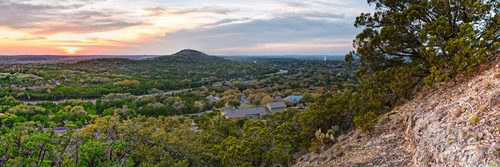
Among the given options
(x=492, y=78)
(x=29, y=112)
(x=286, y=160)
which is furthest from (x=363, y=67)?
(x=29, y=112)

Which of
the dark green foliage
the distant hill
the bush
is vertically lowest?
the distant hill

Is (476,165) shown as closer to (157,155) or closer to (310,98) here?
(157,155)

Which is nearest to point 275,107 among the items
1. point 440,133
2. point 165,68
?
point 440,133

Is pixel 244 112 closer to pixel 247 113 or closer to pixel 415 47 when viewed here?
pixel 247 113

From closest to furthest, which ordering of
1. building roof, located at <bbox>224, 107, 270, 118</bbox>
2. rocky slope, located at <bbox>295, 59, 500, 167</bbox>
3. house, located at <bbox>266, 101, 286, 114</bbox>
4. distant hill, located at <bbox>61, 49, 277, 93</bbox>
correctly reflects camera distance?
1. rocky slope, located at <bbox>295, 59, 500, 167</bbox>
2. building roof, located at <bbox>224, 107, 270, 118</bbox>
3. house, located at <bbox>266, 101, 286, 114</bbox>
4. distant hill, located at <bbox>61, 49, 277, 93</bbox>

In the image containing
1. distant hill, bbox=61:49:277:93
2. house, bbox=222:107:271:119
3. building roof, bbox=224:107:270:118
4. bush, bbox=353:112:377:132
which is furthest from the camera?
distant hill, bbox=61:49:277:93

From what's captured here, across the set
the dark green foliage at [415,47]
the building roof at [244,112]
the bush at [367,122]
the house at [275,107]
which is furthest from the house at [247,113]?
the bush at [367,122]

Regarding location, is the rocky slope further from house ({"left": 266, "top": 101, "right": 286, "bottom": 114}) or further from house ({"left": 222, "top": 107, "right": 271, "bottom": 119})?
house ({"left": 266, "top": 101, "right": 286, "bottom": 114})

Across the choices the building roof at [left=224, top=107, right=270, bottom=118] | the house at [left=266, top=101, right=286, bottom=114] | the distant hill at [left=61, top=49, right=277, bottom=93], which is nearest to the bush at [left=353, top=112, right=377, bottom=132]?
the building roof at [left=224, top=107, right=270, bottom=118]
